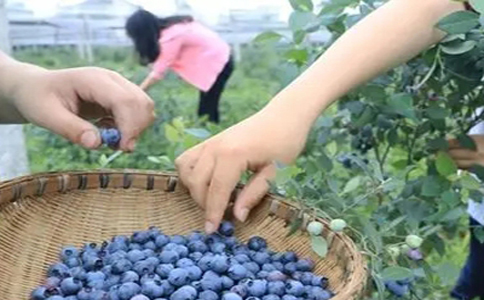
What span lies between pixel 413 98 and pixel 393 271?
44 cm

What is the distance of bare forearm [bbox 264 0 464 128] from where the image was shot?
0.86m

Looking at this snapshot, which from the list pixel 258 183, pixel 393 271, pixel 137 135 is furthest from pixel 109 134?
pixel 393 271

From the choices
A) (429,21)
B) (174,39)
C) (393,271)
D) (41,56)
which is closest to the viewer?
(393,271)

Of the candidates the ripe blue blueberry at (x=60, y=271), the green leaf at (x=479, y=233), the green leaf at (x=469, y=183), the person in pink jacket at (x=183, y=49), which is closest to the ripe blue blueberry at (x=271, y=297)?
the ripe blue blueberry at (x=60, y=271)

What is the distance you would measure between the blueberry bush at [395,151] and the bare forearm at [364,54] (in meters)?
0.03

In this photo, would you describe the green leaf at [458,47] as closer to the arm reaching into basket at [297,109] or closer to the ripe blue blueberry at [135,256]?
the arm reaching into basket at [297,109]

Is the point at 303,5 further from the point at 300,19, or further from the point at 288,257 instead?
the point at 288,257

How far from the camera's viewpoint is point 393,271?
801mm

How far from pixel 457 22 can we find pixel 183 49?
3.38m

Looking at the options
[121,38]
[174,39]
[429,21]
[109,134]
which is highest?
[429,21]

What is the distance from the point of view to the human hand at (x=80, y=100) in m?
0.92

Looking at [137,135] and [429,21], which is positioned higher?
[429,21]

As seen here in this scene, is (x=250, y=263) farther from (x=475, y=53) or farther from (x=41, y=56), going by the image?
(x=41, y=56)

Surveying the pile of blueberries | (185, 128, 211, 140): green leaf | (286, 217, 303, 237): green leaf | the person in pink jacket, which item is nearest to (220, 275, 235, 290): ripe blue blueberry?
the pile of blueberries
